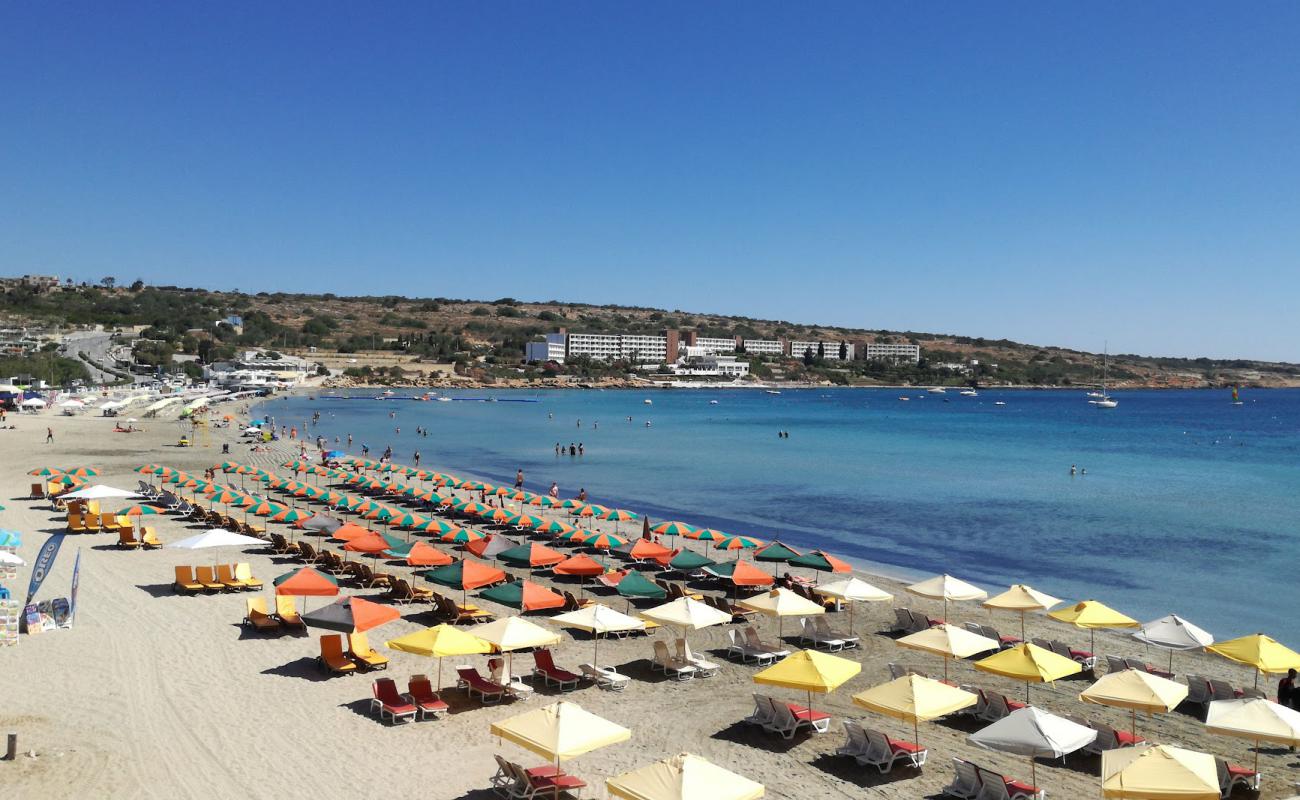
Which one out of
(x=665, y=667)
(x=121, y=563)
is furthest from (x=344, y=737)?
(x=121, y=563)

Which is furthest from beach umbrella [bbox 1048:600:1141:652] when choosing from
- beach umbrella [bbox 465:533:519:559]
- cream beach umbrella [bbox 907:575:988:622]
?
beach umbrella [bbox 465:533:519:559]

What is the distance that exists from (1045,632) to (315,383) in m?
123

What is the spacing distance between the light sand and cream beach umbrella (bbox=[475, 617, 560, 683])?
0.74 meters

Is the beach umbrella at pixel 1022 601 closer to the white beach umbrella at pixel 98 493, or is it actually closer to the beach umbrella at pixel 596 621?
the beach umbrella at pixel 596 621

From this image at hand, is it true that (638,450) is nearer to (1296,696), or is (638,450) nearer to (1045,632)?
(1045,632)

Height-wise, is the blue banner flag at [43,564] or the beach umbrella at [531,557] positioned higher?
the blue banner flag at [43,564]

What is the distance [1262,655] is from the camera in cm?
1141

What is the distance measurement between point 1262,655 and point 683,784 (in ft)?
28.8

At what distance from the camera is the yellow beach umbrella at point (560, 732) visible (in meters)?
8.08

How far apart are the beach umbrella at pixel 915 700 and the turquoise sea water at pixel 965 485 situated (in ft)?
39.1

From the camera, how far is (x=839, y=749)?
392 inches

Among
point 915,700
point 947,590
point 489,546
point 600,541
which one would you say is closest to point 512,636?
point 915,700

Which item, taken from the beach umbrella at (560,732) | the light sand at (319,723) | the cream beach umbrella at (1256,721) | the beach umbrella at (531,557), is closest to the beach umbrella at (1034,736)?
the light sand at (319,723)

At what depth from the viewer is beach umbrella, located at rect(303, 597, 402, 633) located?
12.0 m
